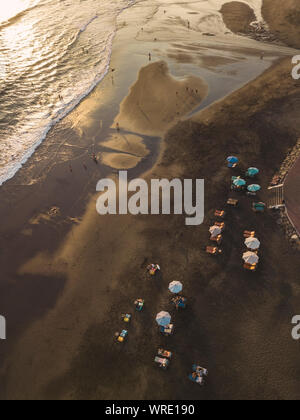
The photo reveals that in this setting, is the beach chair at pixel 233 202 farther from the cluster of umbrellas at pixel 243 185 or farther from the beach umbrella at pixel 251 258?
A: the beach umbrella at pixel 251 258

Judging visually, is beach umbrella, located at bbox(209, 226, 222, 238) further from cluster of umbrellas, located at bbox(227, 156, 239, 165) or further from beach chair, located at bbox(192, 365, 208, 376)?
beach chair, located at bbox(192, 365, 208, 376)

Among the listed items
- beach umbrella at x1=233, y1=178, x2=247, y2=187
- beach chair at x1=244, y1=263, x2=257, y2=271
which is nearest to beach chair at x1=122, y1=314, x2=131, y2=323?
beach chair at x1=244, y1=263, x2=257, y2=271

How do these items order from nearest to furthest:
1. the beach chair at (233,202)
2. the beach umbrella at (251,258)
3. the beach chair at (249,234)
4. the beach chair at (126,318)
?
the beach chair at (126,318), the beach umbrella at (251,258), the beach chair at (249,234), the beach chair at (233,202)

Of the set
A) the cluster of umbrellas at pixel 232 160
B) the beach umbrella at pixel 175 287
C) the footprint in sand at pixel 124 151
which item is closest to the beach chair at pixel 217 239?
the beach umbrella at pixel 175 287

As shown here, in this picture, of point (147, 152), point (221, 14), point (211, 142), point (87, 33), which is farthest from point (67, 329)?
point (221, 14)

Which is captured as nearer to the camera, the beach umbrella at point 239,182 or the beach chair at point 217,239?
the beach chair at point 217,239

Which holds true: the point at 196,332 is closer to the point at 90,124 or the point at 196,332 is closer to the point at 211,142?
the point at 211,142
